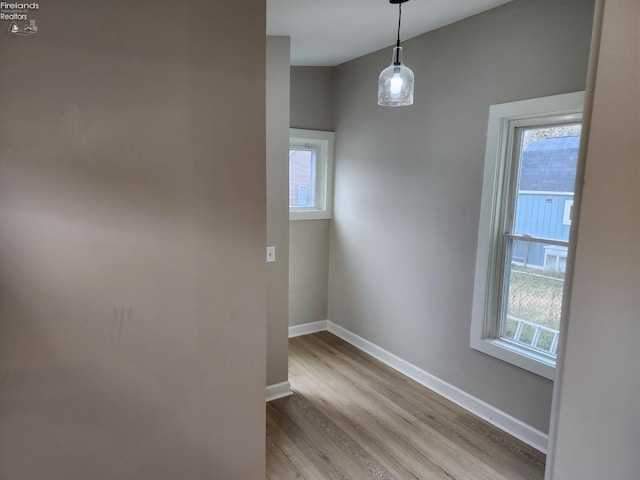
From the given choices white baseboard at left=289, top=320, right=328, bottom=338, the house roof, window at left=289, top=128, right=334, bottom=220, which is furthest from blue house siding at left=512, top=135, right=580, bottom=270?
white baseboard at left=289, top=320, right=328, bottom=338

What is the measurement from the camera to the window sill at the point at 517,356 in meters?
2.24

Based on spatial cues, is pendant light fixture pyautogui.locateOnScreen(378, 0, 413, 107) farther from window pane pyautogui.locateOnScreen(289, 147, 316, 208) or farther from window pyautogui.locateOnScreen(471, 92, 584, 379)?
window pane pyautogui.locateOnScreen(289, 147, 316, 208)

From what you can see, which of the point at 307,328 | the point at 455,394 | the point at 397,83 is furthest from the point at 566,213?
the point at 307,328

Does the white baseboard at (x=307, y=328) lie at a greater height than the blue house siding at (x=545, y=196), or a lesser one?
lesser

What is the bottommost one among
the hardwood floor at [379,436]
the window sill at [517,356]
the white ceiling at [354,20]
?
the hardwood floor at [379,436]

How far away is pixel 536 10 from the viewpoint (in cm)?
215

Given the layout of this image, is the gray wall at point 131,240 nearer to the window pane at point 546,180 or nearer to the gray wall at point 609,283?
the gray wall at point 609,283

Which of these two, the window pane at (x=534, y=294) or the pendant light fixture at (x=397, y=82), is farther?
the window pane at (x=534, y=294)

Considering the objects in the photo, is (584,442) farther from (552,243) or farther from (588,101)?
(552,243)

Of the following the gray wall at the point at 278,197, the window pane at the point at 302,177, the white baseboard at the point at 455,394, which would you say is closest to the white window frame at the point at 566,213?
the white baseboard at the point at 455,394

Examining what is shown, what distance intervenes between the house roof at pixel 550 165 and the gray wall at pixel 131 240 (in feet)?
6.00

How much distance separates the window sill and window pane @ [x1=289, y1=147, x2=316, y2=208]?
2083 mm

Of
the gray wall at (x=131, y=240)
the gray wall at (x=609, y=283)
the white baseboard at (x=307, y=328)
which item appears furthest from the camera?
the white baseboard at (x=307, y=328)

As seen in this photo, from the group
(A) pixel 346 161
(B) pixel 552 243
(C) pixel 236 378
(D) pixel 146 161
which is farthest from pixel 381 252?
(D) pixel 146 161
